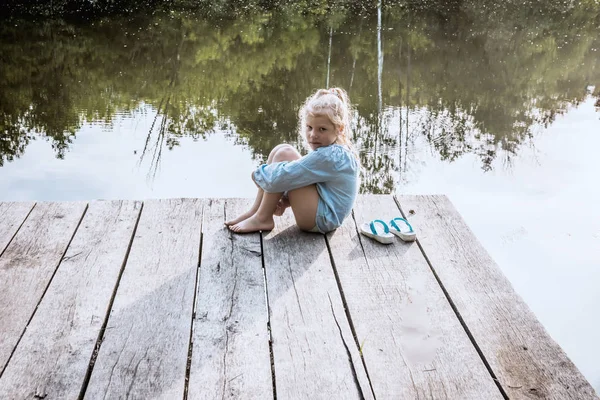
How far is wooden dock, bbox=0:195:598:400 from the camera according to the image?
1.84 m

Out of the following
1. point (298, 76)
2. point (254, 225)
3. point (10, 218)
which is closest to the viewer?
point (254, 225)

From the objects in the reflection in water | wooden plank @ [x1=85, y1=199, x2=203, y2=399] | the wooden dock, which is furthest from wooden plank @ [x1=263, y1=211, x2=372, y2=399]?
the reflection in water

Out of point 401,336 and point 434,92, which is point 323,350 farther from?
point 434,92

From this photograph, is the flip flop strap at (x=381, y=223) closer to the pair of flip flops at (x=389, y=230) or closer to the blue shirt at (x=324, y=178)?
the pair of flip flops at (x=389, y=230)

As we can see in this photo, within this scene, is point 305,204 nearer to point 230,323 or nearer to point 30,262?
point 230,323

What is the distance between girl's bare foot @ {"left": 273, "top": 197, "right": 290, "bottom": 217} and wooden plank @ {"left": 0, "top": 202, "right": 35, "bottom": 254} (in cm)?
109

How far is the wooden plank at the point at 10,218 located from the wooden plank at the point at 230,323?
78 centimetres

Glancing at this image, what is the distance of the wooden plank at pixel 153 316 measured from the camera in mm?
1822

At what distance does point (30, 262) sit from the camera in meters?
2.53

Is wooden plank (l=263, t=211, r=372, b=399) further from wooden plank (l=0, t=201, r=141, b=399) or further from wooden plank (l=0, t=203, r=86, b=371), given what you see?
wooden plank (l=0, t=203, r=86, b=371)

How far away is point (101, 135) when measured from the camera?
17.3 feet

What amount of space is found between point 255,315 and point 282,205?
82 centimetres

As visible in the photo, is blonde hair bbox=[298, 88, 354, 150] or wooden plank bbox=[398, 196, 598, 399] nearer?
wooden plank bbox=[398, 196, 598, 399]

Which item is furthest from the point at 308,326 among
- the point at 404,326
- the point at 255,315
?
the point at 404,326
